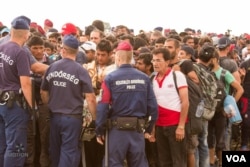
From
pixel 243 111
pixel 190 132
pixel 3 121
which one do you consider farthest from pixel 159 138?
pixel 243 111

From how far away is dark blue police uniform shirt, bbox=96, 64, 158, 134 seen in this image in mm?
4922

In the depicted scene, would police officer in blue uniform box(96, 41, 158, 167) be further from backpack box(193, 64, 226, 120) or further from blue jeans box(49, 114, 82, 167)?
backpack box(193, 64, 226, 120)

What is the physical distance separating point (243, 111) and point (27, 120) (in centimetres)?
380

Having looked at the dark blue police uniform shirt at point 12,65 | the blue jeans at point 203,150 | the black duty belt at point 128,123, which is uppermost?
the dark blue police uniform shirt at point 12,65

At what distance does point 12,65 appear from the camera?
514cm

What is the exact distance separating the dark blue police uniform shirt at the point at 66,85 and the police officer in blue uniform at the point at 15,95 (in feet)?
0.85

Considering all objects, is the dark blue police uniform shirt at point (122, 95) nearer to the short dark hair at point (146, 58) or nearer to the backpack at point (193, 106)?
the backpack at point (193, 106)

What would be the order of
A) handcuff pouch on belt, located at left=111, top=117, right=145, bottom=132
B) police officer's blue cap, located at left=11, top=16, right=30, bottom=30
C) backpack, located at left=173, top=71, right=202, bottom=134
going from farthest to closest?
backpack, located at left=173, top=71, right=202, bottom=134 → police officer's blue cap, located at left=11, top=16, right=30, bottom=30 → handcuff pouch on belt, located at left=111, top=117, right=145, bottom=132

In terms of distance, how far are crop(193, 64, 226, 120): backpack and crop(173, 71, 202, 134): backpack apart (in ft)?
1.16

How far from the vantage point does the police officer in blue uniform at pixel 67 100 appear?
5.12m

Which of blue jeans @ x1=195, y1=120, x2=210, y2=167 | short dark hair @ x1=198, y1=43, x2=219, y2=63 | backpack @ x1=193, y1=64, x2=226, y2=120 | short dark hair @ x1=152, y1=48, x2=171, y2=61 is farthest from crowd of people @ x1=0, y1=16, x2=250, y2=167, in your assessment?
short dark hair @ x1=198, y1=43, x2=219, y2=63

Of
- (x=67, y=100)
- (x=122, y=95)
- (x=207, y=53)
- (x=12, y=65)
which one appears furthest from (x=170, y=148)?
(x=12, y=65)

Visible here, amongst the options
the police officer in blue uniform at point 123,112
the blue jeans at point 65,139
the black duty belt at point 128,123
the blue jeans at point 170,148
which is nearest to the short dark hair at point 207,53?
the blue jeans at point 170,148

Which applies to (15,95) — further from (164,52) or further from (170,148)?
(170,148)
